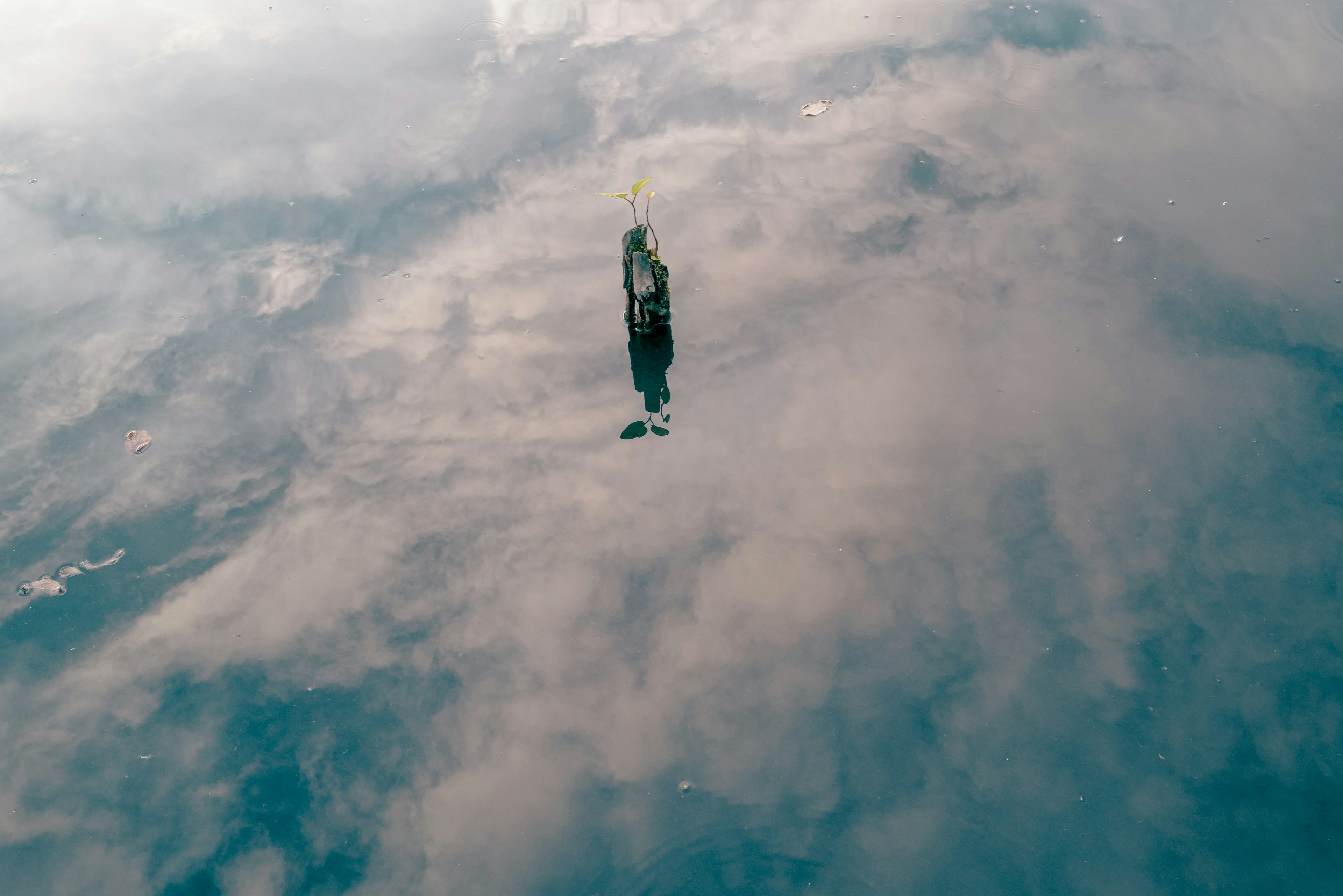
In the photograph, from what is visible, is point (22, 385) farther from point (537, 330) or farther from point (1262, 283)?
point (1262, 283)

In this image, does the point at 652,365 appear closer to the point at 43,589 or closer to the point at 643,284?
the point at 643,284

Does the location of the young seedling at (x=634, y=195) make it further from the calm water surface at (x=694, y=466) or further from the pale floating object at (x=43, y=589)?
the pale floating object at (x=43, y=589)

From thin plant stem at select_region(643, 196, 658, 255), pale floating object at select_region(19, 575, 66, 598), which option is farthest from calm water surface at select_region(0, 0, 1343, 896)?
thin plant stem at select_region(643, 196, 658, 255)

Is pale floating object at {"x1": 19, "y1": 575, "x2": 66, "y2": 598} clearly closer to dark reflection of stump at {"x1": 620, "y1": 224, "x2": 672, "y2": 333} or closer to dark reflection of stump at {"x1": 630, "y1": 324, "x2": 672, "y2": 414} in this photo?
dark reflection of stump at {"x1": 630, "y1": 324, "x2": 672, "y2": 414}

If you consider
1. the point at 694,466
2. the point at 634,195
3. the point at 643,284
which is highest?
the point at 634,195

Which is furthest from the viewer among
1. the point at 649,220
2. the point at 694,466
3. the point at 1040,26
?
the point at 1040,26

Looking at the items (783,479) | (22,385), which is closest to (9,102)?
(22,385)

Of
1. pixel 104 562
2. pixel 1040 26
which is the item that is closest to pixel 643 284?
pixel 104 562

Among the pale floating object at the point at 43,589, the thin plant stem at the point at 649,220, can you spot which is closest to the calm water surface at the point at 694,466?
the pale floating object at the point at 43,589
